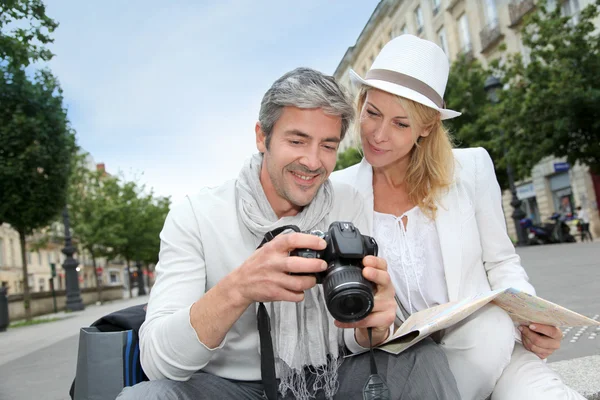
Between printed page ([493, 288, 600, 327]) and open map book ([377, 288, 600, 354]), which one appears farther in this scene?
printed page ([493, 288, 600, 327])

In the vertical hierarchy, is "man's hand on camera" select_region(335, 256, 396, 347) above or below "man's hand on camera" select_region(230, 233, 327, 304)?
below

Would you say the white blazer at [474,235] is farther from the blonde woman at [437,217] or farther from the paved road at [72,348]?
the paved road at [72,348]

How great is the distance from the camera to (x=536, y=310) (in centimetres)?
210

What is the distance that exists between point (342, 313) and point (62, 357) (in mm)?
6553

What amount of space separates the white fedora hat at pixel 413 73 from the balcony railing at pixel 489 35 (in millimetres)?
25136

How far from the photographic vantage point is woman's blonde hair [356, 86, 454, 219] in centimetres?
282

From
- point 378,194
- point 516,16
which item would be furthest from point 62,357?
point 516,16

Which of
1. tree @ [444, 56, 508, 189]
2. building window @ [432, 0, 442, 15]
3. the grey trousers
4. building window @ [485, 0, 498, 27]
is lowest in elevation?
the grey trousers

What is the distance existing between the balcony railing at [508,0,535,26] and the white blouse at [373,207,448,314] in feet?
77.2

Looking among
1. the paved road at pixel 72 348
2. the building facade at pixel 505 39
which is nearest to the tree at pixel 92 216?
the building facade at pixel 505 39

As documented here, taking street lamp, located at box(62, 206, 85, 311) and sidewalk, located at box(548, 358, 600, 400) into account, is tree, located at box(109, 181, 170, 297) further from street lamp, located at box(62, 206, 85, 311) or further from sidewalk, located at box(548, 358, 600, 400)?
sidewalk, located at box(548, 358, 600, 400)

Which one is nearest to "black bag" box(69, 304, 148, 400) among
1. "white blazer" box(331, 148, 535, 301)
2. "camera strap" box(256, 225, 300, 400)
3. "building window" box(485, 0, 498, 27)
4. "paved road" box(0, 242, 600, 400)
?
"camera strap" box(256, 225, 300, 400)

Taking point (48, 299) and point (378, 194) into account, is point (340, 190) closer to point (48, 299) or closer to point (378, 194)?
point (378, 194)

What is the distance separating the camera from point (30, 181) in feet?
51.5
